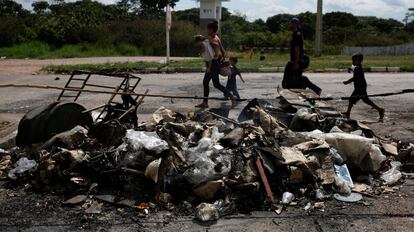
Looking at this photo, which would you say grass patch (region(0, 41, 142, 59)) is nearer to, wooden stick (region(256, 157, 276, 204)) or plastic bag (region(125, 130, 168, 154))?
plastic bag (region(125, 130, 168, 154))

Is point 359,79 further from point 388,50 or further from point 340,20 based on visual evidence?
point 340,20

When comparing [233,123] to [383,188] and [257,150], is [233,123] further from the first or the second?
[383,188]

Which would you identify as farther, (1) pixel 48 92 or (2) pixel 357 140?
(1) pixel 48 92

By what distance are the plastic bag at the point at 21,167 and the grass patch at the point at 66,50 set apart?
2433 cm

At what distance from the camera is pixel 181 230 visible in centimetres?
401

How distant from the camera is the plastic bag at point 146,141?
4850mm

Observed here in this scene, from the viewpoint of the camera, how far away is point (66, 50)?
32688 mm

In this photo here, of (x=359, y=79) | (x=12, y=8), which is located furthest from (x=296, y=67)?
(x=12, y=8)

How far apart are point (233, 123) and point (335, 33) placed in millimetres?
47257

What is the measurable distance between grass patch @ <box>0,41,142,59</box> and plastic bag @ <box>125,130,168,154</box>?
24819mm

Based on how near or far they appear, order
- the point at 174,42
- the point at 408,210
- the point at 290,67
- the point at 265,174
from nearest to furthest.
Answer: the point at 408,210 < the point at 265,174 < the point at 290,67 < the point at 174,42

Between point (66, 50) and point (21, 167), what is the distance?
1139 inches

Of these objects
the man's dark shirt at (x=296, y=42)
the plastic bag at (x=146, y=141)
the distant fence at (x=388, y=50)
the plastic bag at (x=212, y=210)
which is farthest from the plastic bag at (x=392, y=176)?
the distant fence at (x=388, y=50)

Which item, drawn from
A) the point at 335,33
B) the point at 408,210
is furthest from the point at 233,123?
the point at 335,33
